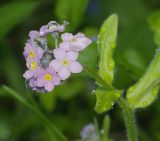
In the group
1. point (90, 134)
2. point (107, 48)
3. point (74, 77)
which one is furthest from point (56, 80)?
point (74, 77)

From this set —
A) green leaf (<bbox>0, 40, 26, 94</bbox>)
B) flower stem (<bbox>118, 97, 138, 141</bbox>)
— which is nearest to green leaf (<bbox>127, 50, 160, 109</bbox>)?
flower stem (<bbox>118, 97, 138, 141</bbox>)

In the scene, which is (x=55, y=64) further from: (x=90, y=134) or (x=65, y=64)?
(x=90, y=134)

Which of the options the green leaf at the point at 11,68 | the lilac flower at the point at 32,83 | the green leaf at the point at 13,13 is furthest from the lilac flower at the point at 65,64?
the green leaf at the point at 11,68

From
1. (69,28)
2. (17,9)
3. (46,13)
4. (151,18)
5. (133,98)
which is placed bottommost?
(133,98)

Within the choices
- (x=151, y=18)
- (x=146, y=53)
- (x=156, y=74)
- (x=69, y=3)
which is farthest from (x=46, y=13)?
(x=156, y=74)

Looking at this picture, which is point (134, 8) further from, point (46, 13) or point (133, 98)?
point (133, 98)
